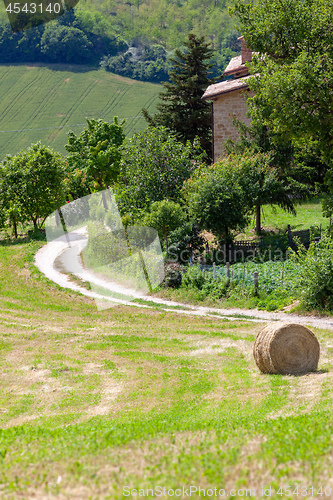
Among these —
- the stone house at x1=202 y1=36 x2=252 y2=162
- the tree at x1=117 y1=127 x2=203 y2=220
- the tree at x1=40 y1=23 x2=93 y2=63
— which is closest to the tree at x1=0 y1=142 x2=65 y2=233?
the tree at x1=117 y1=127 x2=203 y2=220

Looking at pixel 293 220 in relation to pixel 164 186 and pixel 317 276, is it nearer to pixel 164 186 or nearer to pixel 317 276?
pixel 164 186

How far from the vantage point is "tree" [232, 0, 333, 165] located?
18.7m

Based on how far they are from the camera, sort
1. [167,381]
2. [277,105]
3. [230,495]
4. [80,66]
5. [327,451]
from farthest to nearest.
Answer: [80,66]
[277,105]
[167,381]
[327,451]
[230,495]

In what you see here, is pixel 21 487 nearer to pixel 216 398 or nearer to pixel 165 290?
pixel 216 398

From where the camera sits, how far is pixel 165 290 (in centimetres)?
2367

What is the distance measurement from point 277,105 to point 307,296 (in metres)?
7.62

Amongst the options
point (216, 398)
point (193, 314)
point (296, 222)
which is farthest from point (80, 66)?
point (216, 398)

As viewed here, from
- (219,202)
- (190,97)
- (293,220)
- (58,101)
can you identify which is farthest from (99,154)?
(58,101)

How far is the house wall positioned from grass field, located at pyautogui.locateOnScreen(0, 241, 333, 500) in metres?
19.0

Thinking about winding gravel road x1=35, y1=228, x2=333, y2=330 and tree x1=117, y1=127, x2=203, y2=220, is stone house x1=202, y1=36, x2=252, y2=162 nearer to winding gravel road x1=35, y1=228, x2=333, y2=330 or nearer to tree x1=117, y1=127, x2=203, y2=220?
tree x1=117, y1=127, x2=203, y2=220

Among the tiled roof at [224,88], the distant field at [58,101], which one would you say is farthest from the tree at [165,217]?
the distant field at [58,101]

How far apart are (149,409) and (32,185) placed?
33.6m

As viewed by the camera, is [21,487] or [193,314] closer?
[21,487]

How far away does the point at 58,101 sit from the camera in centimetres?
11375
